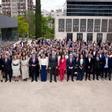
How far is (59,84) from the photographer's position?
1368 centimetres

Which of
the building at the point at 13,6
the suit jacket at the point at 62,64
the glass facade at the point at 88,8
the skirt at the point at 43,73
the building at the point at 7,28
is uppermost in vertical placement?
the building at the point at 13,6

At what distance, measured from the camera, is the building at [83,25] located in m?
77.5

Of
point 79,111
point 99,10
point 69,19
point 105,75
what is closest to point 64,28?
point 69,19

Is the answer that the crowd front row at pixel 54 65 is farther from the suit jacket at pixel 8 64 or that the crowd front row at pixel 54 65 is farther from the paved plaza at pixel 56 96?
the paved plaza at pixel 56 96

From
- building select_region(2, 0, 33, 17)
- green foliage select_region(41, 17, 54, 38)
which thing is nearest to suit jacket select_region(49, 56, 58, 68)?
green foliage select_region(41, 17, 54, 38)

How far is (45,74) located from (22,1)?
126 meters

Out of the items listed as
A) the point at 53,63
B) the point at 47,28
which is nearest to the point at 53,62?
the point at 53,63

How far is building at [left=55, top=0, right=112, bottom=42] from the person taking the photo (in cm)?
7750

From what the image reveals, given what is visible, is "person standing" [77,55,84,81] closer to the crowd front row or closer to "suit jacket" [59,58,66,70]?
the crowd front row

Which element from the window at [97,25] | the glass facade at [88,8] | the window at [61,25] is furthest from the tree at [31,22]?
the window at [97,25]

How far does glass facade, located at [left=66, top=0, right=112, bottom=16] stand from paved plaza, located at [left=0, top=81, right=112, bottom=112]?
219ft

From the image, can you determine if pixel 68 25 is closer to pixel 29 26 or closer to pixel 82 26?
pixel 82 26

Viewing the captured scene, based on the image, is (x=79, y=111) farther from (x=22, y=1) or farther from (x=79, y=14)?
(x=22, y=1)

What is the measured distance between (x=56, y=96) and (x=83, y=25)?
67377 mm
